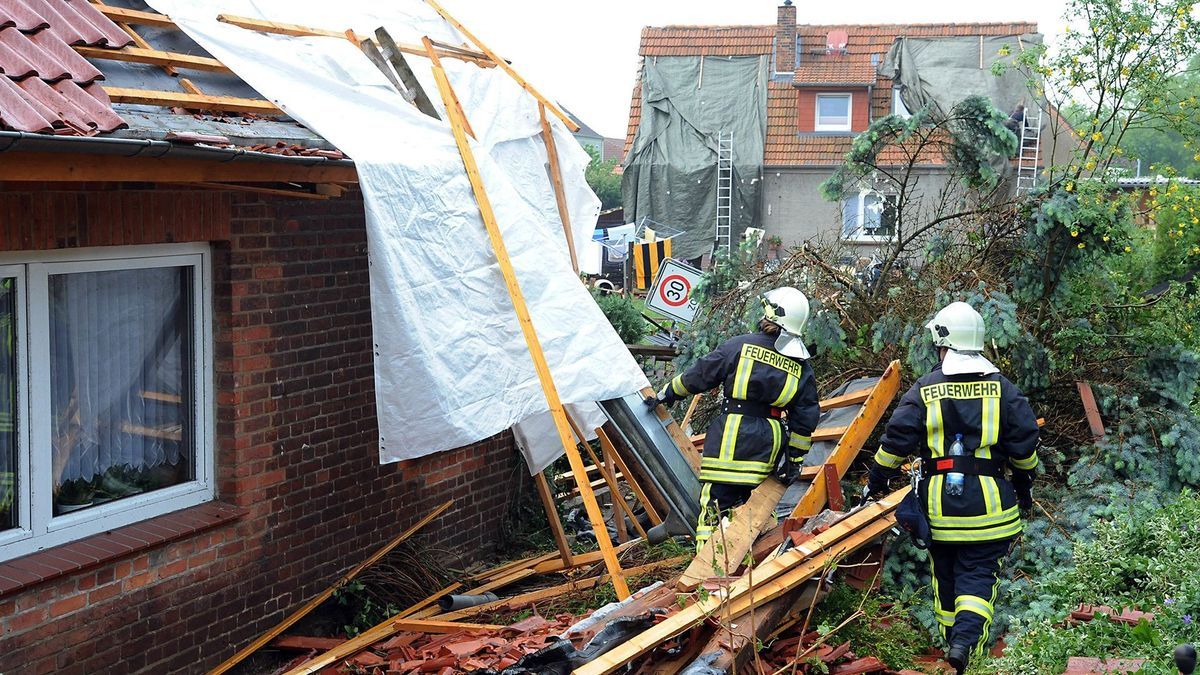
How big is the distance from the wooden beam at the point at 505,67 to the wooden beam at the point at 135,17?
2.30 metres

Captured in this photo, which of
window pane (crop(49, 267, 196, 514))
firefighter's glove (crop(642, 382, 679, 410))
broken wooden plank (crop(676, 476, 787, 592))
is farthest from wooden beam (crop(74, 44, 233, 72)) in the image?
broken wooden plank (crop(676, 476, 787, 592))

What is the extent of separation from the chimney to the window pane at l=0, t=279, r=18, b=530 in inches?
1026

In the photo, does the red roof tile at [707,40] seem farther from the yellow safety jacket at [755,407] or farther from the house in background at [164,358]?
the house in background at [164,358]

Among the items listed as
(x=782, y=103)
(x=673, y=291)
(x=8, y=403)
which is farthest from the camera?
(x=782, y=103)

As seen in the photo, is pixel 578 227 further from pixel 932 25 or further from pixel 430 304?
pixel 932 25

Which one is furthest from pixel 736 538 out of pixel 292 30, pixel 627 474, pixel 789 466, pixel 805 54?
A: pixel 805 54

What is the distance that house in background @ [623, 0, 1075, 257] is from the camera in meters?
27.8

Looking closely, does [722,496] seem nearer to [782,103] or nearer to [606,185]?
[782,103]

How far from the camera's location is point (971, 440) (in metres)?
6.24

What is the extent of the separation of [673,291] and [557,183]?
14.9 ft

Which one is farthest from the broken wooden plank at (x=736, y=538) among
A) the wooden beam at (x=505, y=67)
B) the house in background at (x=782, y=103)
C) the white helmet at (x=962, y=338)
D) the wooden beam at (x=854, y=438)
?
the house in background at (x=782, y=103)

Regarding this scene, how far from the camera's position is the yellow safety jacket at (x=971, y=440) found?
6.19m

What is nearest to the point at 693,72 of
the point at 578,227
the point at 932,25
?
the point at 932,25

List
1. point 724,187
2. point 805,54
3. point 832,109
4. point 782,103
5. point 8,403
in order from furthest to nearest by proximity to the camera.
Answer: point 805,54, point 782,103, point 832,109, point 724,187, point 8,403
